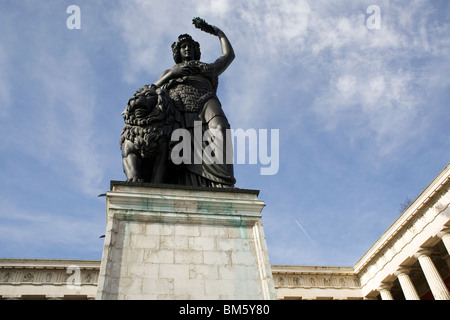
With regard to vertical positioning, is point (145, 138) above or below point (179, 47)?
below

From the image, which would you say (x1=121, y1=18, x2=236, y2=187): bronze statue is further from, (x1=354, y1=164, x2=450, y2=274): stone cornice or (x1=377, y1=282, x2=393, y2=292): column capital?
(x1=377, y1=282, x2=393, y2=292): column capital

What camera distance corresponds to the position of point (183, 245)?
5488 millimetres

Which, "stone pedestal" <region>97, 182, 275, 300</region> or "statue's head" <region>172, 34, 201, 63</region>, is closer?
"stone pedestal" <region>97, 182, 275, 300</region>

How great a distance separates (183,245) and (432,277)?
31916 millimetres

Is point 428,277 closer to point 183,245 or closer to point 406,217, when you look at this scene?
point 406,217

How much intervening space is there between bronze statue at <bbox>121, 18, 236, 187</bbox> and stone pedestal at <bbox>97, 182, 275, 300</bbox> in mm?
864

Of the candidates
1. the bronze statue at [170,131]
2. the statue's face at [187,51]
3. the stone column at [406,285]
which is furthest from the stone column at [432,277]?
the bronze statue at [170,131]

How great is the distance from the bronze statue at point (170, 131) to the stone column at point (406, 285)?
32372 millimetres

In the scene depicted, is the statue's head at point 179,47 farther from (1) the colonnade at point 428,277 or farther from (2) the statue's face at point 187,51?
(1) the colonnade at point 428,277

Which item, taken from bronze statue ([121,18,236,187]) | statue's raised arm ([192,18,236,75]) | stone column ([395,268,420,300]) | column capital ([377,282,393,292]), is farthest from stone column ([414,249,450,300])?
bronze statue ([121,18,236,187])

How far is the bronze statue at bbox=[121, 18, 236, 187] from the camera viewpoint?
7082 mm

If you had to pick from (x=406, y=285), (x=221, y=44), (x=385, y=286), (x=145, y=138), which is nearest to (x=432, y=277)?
(x=406, y=285)
